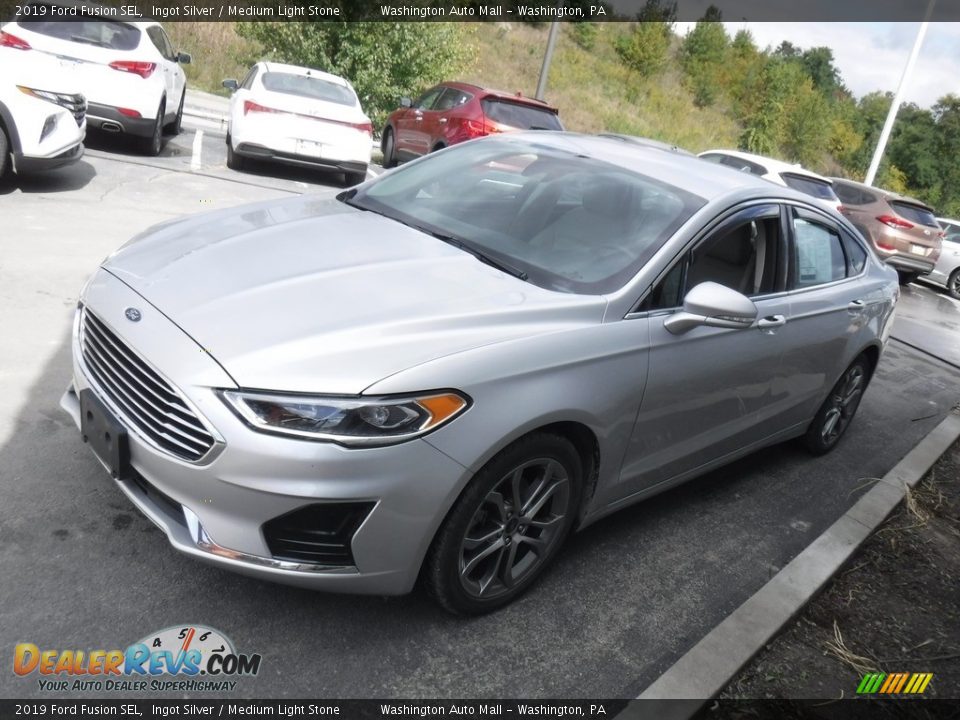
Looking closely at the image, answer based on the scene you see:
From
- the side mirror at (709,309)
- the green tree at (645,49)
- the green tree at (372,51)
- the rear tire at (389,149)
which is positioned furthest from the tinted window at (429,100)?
the green tree at (645,49)

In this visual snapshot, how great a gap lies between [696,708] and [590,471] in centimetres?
90

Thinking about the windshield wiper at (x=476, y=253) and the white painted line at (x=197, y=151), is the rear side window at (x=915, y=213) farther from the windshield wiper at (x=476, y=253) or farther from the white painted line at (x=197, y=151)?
the windshield wiper at (x=476, y=253)

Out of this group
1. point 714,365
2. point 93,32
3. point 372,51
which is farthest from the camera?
point 372,51

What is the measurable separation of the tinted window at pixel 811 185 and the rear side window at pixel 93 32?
9732mm

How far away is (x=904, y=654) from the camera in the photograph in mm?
3436

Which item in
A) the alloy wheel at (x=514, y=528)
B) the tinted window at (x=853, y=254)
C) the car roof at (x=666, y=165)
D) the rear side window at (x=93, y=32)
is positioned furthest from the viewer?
the rear side window at (x=93, y=32)

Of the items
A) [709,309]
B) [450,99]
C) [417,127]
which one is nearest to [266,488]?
[709,309]

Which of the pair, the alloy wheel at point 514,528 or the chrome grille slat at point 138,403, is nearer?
the chrome grille slat at point 138,403

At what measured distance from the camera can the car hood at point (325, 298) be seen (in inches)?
98.5

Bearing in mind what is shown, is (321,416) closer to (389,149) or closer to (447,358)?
(447,358)

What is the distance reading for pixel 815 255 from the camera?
4520 millimetres

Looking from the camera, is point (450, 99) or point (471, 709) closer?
point (471, 709)

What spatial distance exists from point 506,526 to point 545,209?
1.49 m

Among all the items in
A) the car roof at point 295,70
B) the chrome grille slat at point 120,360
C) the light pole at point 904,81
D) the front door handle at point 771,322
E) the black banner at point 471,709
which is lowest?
the black banner at point 471,709
